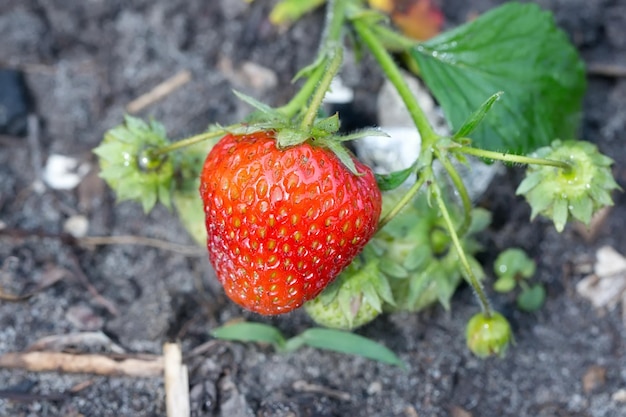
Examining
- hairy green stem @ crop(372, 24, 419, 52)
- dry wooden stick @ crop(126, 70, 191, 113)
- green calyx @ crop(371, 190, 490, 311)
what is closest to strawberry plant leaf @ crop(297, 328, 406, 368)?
green calyx @ crop(371, 190, 490, 311)

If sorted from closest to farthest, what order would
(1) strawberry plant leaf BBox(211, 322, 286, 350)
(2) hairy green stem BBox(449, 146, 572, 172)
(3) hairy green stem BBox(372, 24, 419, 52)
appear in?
1. (2) hairy green stem BBox(449, 146, 572, 172)
2. (1) strawberry plant leaf BBox(211, 322, 286, 350)
3. (3) hairy green stem BBox(372, 24, 419, 52)

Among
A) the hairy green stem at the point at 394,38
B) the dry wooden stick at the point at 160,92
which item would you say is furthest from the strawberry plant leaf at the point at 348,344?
the dry wooden stick at the point at 160,92

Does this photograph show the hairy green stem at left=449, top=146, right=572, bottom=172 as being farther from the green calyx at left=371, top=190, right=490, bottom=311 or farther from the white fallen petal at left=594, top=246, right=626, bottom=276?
the white fallen petal at left=594, top=246, right=626, bottom=276

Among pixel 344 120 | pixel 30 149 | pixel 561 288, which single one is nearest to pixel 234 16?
pixel 344 120

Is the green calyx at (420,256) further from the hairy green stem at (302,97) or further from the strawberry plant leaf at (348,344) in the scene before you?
the hairy green stem at (302,97)

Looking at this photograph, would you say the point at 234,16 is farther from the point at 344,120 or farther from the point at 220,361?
the point at 220,361
